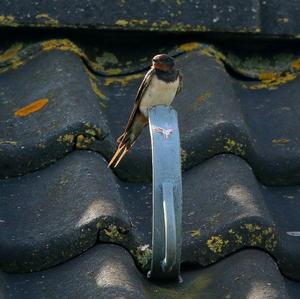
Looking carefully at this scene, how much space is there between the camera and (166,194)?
7.27ft

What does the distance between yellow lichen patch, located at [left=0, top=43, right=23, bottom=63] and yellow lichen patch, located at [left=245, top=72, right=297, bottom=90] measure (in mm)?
681

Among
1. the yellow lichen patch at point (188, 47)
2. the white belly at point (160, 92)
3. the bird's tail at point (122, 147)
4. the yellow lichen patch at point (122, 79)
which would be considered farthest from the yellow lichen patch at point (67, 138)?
the yellow lichen patch at point (188, 47)

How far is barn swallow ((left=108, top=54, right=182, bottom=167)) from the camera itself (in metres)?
2.92

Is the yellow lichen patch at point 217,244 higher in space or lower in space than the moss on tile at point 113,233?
lower

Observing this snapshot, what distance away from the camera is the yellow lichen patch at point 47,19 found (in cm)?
335

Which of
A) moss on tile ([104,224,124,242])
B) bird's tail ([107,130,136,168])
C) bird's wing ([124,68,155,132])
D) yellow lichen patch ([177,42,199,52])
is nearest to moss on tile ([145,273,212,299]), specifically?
moss on tile ([104,224,124,242])

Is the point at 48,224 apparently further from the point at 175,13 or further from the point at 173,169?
the point at 175,13

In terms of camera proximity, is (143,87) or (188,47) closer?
(143,87)

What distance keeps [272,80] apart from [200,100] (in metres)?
0.40

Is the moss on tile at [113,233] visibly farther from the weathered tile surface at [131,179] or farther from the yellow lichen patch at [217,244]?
the yellow lichen patch at [217,244]

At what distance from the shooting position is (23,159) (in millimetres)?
2816

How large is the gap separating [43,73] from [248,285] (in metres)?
1.09

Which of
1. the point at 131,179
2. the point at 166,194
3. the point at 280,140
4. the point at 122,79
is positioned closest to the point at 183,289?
the point at 166,194

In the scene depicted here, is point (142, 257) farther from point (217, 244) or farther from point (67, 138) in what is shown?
point (67, 138)
